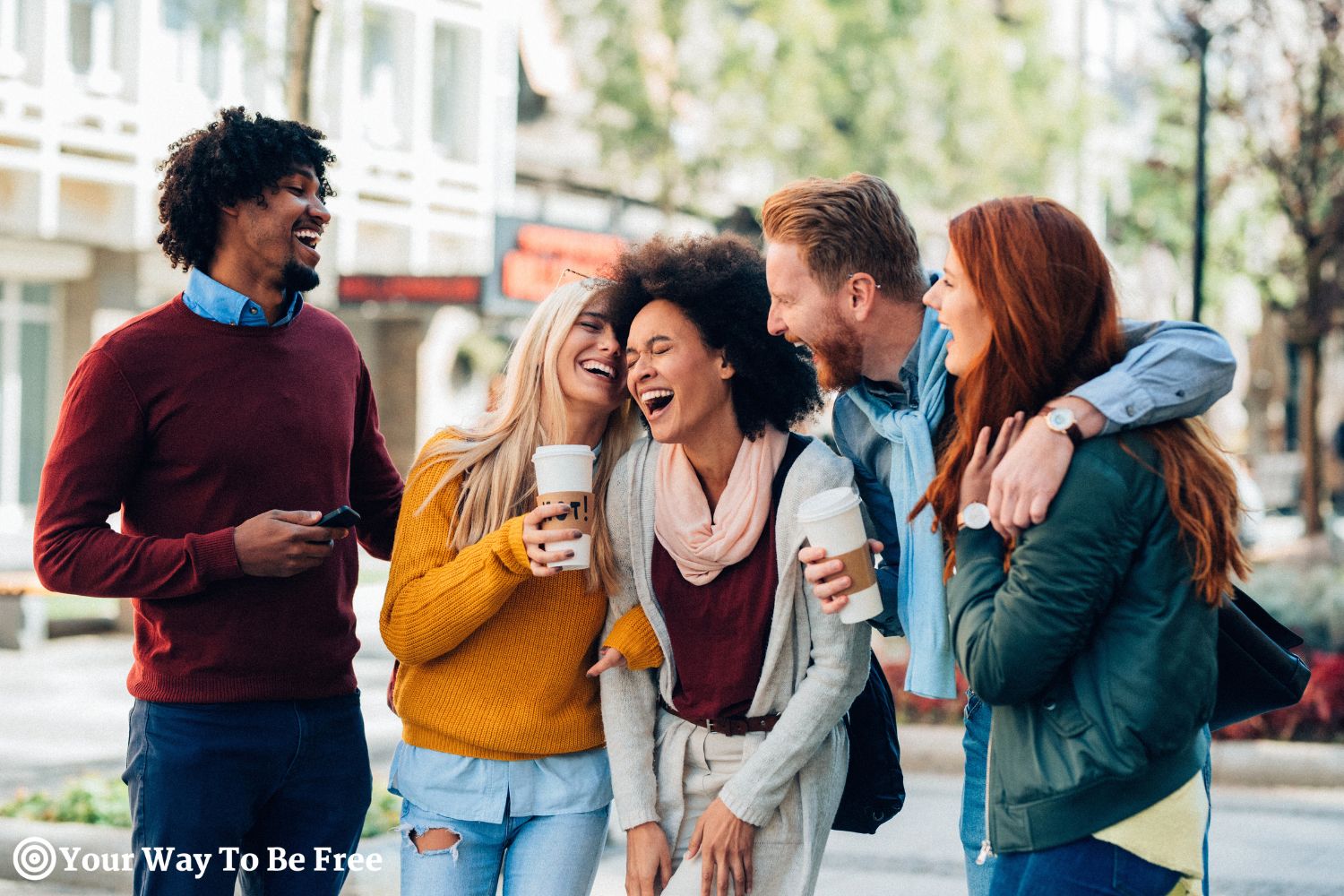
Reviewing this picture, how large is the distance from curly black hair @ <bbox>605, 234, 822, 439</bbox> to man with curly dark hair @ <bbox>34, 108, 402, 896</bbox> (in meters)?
0.83

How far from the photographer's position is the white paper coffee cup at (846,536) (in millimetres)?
2824

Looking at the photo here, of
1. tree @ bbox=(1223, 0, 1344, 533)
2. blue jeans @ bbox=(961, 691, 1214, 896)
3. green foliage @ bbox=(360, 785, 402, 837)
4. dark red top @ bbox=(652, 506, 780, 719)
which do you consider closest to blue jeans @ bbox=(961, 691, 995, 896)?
blue jeans @ bbox=(961, 691, 1214, 896)

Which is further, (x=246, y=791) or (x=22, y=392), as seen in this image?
(x=22, y=392)

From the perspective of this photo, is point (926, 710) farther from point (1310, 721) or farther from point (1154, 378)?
point (1154, 378)

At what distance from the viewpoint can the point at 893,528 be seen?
329 centimetres

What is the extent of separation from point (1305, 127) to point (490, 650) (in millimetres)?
12435

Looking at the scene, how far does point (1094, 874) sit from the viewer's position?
2443 millimetres

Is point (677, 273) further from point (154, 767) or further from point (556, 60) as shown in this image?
point (556, 60)

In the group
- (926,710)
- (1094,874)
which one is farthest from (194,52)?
(1094,874)

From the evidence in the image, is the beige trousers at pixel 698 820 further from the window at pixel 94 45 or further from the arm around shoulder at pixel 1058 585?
the window at pixel 94 45

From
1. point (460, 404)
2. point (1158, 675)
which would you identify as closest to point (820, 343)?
point (1158, 675)

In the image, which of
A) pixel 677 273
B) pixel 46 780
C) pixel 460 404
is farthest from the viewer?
pixel 460 404

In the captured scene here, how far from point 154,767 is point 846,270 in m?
1.90

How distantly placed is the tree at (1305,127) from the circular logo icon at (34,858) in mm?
11866
